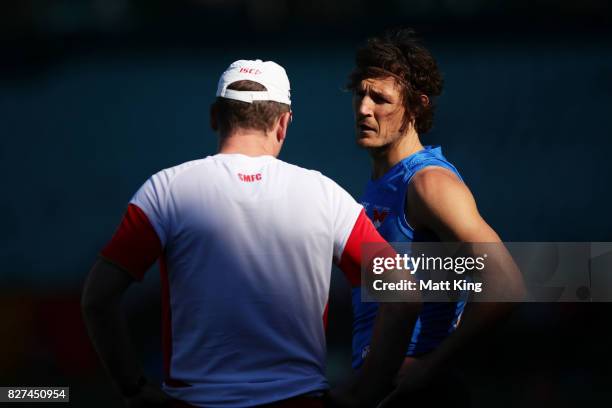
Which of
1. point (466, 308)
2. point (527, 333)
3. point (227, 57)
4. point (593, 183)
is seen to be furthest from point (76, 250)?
point (466, 308)

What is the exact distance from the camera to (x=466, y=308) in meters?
2.54

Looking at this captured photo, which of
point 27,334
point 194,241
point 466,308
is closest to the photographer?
point 194,241

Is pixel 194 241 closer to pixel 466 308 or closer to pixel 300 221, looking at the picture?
pixel 300 221

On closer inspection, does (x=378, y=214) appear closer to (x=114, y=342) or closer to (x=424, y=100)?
(x=424, y=100)

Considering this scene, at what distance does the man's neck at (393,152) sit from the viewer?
9.29 feet

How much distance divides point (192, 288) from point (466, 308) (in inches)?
37.9

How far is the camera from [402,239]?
2586 mm

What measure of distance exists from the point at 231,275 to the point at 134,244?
23 centimetres

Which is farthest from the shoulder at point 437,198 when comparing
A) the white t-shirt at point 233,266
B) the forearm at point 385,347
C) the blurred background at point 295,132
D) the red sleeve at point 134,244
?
the blurred background at point 295,132

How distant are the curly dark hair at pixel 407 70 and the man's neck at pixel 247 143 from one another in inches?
38.2

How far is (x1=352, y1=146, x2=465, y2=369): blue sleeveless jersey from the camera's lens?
2.59 meters

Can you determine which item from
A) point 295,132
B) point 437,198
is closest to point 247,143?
point 437,198

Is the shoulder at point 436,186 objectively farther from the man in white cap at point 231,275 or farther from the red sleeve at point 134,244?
the red sleeve at point 134,244

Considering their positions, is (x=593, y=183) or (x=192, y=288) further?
(x=593, y=183)
